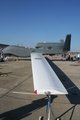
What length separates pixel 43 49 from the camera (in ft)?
103

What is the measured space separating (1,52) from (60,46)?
39.2ft

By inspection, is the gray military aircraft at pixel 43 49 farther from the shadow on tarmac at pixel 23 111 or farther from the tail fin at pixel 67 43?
the shadow on tarmac at pixel 23 111

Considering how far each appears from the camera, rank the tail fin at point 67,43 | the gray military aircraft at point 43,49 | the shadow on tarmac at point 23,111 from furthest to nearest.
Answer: the tail fin at point 67,43
the gray military aircraft at point 43,49
the shadow on tarmac at point 23,111

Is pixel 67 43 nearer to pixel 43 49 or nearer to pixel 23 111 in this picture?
pixel 43 49

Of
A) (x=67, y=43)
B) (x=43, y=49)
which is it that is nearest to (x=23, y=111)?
(x=43, y=49)

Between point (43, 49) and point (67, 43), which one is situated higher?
point (67, 43)

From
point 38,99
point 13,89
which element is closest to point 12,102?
point 38,99

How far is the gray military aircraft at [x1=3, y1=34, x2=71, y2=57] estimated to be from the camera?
2981cm

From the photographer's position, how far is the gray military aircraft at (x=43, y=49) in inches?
1174

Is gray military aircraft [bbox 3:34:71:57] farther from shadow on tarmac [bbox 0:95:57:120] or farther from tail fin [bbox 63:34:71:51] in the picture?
shadow on tarmac [bbox 0:95:57:120]

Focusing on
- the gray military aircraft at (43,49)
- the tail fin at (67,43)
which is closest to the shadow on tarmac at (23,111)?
the gray military aircraft at (43,49)

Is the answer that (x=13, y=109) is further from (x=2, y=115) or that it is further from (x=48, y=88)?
(x=48, y=88)

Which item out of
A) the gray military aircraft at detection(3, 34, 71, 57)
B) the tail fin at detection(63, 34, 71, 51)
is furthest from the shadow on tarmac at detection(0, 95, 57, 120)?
the tail fin at detection(63, 34, 71, 51)

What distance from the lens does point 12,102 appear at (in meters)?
6.06
